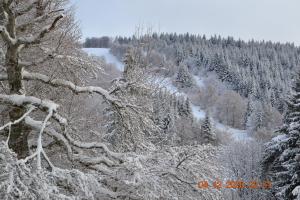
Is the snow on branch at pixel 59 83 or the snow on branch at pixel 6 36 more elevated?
the snow on branch at pixel 6 36

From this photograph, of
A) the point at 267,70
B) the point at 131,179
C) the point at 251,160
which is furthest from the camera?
the point at 267,70

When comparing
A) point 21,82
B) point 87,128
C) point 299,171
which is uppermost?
point 21,82

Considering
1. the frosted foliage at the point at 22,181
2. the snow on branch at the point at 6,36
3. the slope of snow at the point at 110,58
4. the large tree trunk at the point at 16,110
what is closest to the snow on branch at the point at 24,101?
the large tree trunk at the point at 16,110

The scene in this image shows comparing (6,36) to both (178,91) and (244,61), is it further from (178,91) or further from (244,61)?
(244,61)

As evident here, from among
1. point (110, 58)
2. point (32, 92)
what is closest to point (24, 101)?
point (32, 92)

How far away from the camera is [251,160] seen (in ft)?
121

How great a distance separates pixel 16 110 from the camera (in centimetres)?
648

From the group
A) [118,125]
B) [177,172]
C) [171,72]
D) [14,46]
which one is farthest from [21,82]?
[171,72]

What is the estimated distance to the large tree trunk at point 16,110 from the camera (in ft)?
20.9

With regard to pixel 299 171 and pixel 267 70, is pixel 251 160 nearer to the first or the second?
pixel 299 171

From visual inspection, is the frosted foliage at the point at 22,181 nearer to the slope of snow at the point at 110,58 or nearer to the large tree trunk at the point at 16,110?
the large tree trunk at the point at 16,110

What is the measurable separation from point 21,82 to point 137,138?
7.67 feet

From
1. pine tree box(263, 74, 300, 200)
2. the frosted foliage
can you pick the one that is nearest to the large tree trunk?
the frosted foliage

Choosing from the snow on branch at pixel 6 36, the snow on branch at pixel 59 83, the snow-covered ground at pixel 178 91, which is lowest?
the snow-covered ground at pixel 178 91
